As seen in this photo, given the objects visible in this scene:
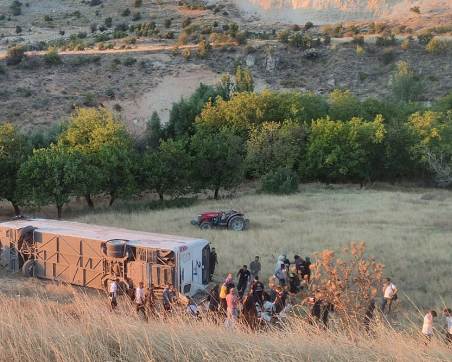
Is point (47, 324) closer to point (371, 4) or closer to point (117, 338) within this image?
point (117, 338)

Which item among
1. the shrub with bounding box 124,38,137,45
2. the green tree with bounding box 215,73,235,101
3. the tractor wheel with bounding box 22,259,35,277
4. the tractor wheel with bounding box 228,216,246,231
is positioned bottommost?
the tractor wheel with bounding box 228,216,246,231

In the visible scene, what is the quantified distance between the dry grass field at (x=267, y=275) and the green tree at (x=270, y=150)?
3.19 metres

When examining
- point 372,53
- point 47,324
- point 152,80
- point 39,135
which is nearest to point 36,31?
point 152,80

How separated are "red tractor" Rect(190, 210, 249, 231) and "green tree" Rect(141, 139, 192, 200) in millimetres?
9691

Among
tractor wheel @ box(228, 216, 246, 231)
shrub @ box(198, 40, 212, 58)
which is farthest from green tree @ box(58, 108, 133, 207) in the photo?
shrub @ box(198, 40, 212, 58)

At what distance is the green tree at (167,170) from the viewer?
32188mm

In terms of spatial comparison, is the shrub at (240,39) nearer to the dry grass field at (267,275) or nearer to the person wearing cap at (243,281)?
the dry grass field at (267,275)

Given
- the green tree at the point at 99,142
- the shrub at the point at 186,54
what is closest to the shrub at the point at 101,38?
the shrub at the point at 186,54

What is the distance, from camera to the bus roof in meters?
13.2

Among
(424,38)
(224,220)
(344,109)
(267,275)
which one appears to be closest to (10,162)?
(224,220)

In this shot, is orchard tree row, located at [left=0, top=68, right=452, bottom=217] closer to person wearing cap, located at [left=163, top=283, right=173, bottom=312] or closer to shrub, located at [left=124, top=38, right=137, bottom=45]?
person wearing cap, located at [left=163, top=283, right=173, bottom=312]

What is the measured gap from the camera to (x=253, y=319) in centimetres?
873

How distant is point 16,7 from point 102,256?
97.1 metres

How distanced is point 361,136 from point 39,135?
28.9 m
